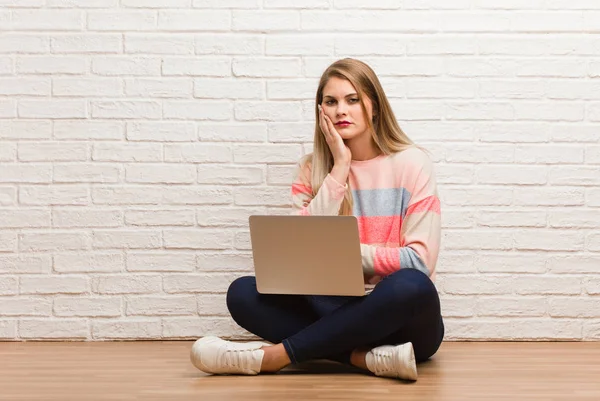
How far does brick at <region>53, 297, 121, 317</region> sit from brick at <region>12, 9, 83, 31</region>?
0.96 metres

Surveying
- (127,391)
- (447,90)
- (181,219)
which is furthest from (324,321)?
(447,90)

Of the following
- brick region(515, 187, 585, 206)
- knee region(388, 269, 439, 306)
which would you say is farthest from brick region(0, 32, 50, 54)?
brick region(515, 187, 585, 206)

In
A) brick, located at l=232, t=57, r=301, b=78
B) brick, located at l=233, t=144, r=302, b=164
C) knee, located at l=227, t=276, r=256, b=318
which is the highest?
brick, located at l=232, t=57, r=301, b=78

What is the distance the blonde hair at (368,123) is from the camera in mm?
2688

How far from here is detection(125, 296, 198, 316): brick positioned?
10.2ft

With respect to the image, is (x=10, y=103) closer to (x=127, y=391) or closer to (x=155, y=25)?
(x=155, y=25)

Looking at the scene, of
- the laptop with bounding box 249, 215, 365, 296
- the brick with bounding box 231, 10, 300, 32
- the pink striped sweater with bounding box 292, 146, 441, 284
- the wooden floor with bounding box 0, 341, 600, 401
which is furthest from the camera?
the brick with bounding box 231, 10, 300, 32

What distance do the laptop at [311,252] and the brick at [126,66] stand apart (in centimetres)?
96

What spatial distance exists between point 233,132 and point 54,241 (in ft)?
2.45

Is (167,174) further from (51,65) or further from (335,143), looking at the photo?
(335,143)

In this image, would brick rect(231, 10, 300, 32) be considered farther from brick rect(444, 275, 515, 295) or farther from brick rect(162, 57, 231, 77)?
brick rect(444, 275, 515, 295)

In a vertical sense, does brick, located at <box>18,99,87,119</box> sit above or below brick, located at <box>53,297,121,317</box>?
above

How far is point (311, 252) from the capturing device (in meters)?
2.34

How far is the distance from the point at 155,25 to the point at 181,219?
695 millimetres
